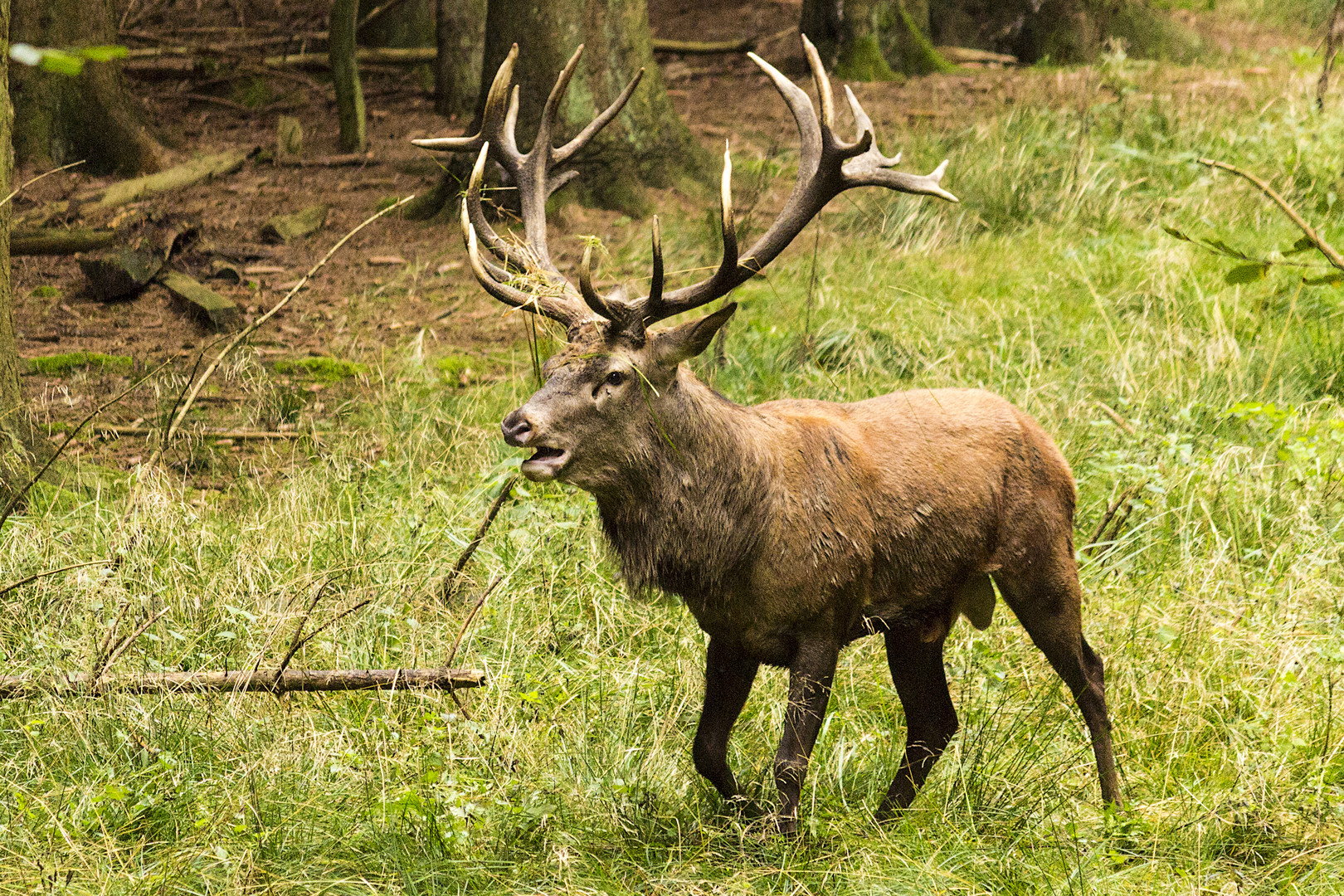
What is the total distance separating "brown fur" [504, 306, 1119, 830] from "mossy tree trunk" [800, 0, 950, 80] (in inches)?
368

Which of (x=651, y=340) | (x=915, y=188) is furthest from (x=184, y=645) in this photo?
(x=915, y=188)

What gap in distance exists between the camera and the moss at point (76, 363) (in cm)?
779

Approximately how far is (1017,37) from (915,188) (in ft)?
36.8

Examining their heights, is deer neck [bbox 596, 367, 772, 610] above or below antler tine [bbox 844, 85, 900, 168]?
below

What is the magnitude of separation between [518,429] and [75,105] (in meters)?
9.14

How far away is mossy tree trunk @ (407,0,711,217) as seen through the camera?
9.62 meters

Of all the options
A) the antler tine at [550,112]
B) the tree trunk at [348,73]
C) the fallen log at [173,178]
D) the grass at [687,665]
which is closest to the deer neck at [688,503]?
the grass at [687,665]

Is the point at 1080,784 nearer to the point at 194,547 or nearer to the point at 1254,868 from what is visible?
the point at 1254,868

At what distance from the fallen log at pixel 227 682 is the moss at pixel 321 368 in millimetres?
3622

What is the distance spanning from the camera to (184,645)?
5.07 meters

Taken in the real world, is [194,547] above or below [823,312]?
below

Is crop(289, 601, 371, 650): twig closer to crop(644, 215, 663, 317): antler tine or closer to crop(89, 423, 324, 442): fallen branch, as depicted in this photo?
crop(644, 215, 663, 317): antler tine

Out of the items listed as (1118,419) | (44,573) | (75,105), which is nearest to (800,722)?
(44,573)

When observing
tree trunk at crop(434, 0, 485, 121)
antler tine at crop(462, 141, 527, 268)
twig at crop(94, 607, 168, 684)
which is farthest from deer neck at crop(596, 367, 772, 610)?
tree trunk at crop(434, 0, 485, 121)
